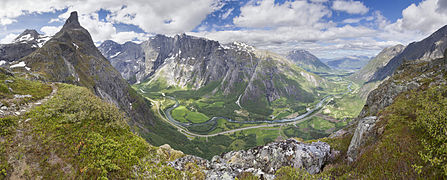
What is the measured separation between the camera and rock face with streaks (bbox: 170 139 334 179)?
82.8 feet

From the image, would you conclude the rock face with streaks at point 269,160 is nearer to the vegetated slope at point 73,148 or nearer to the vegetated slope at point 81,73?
the vegetated slope at point 73,148

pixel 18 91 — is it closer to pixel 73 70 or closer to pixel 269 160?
pixel 269 160

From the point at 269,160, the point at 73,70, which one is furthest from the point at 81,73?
the point at 269,160

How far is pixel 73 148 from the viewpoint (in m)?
20.0

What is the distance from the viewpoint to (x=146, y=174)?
65.4 feet

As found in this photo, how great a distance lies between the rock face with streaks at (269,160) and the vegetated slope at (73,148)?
4.28 m

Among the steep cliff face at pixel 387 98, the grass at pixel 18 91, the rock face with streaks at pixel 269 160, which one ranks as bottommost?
the rock face with streaks at pixel 269 160

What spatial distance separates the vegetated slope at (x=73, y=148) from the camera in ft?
56.3

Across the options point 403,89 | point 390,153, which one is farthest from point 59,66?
point 403,89

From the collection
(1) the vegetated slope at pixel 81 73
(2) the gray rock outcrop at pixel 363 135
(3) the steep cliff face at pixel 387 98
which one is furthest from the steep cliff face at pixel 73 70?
(3) the steep cliff face at pixel 387 98

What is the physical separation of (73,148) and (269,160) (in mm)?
27037

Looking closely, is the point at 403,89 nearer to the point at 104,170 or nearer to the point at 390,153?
the point at 390,153

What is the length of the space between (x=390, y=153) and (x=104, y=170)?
3142cm

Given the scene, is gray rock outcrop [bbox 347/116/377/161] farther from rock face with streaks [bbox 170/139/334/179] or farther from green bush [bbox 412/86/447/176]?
green bush [bbox 412/86/447/176]
